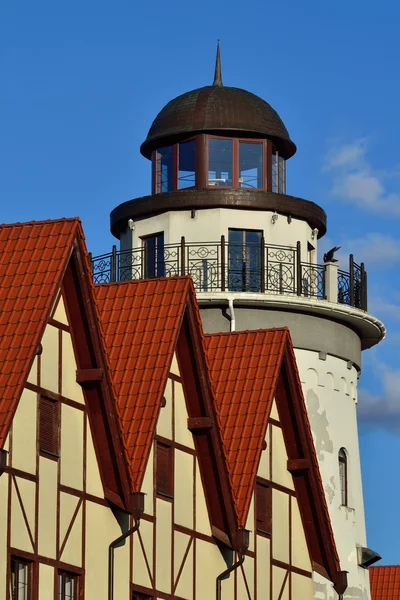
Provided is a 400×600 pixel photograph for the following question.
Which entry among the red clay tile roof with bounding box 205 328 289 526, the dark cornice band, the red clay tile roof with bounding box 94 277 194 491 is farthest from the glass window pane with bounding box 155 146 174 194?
the red clay tile roof with bounding box 94 277 194 491

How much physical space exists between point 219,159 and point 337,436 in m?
7.82

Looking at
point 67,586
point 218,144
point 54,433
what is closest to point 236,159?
point 218,144

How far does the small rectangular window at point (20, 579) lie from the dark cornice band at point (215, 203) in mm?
21519

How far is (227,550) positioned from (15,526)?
30.6 ft

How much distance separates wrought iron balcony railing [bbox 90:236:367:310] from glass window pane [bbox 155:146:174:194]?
169 centimetres

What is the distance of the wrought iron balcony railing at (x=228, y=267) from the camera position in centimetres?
5409

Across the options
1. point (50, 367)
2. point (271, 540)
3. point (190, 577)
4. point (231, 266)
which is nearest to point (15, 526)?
point (50, 367)

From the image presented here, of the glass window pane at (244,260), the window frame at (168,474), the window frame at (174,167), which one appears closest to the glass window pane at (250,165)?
the window frame at (174,167)

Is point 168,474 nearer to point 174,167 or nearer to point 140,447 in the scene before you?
point 140,447

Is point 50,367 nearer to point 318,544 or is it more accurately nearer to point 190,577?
point 190,577

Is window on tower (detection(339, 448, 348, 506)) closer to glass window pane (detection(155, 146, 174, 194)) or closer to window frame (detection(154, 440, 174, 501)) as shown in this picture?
glass window pane (detection(155, 146, 174, 194))

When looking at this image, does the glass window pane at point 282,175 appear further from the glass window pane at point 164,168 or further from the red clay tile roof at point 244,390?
the red clay tile roof at point 244,390

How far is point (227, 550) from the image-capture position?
4247 cm

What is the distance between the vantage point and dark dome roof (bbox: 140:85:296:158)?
55.4m
